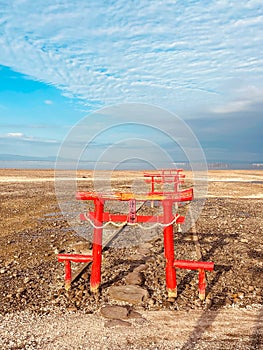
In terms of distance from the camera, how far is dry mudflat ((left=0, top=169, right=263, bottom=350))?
5156 mm

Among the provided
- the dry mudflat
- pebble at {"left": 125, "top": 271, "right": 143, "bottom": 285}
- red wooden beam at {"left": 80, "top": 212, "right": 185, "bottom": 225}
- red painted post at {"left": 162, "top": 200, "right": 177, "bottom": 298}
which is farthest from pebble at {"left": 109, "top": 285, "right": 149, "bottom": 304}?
red wooden beam at {"left": 80, "top": 212, "right": 185, "bottom": 225}

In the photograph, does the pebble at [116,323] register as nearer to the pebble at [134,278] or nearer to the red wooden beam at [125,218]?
the pebble at [134,278]

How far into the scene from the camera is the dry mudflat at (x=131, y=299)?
5.16 metres

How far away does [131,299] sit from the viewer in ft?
21.2

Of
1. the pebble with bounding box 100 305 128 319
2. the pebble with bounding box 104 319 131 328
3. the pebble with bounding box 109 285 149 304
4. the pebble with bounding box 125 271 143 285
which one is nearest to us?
the pebble with bounding box 104 319 131 328

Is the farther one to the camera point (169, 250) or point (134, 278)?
point (134, 278)

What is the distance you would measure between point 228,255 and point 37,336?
5925 millimetres

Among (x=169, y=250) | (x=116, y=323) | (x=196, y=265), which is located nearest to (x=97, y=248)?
(x=169, y=250)

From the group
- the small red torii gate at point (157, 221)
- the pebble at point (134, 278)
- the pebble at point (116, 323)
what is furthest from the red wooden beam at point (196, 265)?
the pebble at point (116, 323)

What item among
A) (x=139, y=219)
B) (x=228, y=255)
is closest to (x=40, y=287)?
(x=139, y=219)

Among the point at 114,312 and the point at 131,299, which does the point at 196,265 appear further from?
the point at 114,312

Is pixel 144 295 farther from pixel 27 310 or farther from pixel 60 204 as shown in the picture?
pixel 60 204

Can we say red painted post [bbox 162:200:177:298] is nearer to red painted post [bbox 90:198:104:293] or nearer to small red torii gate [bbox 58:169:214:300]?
small red torii gate [bbox 58:169:214:300]

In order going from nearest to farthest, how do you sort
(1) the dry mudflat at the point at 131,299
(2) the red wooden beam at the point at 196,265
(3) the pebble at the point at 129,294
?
(1) the dry mudflat at the point at 131,299, (2) the red wooden beam at the point at 196,265, (3) the pebble at the point at 129,294
